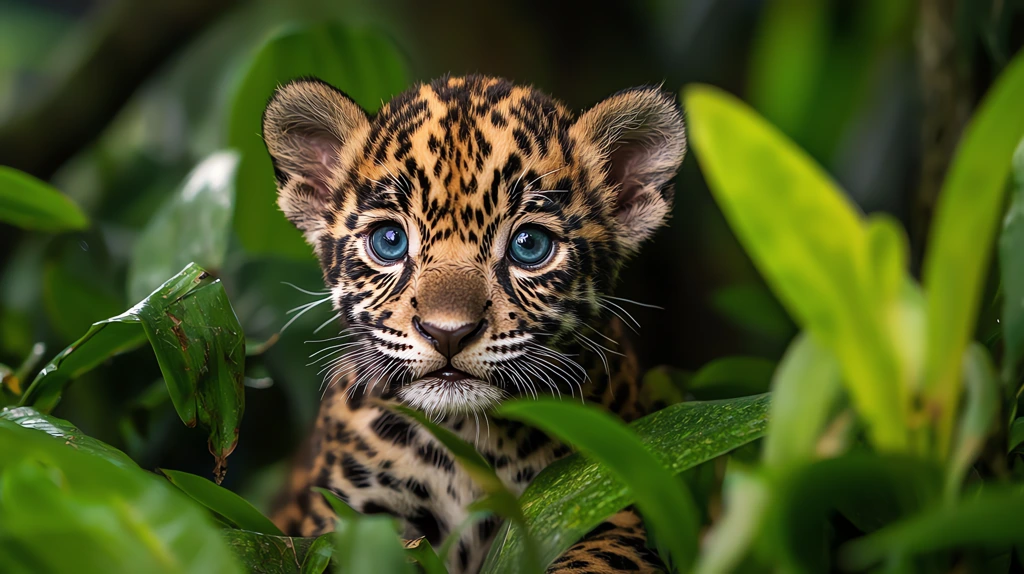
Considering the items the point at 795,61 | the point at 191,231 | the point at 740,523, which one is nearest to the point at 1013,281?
the point at 740,523

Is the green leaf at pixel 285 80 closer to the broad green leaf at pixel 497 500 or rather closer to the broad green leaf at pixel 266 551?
the broad green leaf at pixel 266 551

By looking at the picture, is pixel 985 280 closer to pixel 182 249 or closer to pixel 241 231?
pixel 182 249

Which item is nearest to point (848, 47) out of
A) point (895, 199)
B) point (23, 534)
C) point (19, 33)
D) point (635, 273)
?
point (895, 199)

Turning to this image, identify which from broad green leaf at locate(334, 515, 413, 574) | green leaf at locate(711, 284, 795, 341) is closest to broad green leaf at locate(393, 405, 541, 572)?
broad green leaf at locate(334, 515, 413, 574)

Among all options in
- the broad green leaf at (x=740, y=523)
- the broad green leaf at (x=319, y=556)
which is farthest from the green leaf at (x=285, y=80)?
the broad green leaf at (x=740, y=523)

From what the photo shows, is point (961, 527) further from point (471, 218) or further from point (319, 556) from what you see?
point (471, 218)
